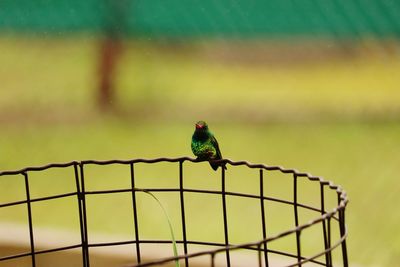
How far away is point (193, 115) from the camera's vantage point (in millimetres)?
3164

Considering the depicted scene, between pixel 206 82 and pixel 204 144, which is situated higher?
pixel 206 82

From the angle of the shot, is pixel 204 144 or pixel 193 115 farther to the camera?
Result: pixel 193 115

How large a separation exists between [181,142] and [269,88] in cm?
59

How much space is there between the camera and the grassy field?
2.57m

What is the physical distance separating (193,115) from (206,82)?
37 cm

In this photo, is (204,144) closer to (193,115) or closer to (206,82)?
(193,115)

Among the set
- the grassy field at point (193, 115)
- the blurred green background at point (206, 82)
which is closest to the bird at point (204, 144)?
the grassy field at point (193, 115)

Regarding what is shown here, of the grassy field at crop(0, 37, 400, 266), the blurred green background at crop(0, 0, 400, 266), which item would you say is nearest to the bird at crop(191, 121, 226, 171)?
the grassy field at crop(0, 37, 400, 266)

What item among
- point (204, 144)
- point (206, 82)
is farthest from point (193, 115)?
point (204, 144)

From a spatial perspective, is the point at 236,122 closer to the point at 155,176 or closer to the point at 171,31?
the point at 171,31

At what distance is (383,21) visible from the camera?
2863 millimetres

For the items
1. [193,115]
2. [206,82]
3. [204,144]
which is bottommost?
[204,144]

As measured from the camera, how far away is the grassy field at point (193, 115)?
8.43ft

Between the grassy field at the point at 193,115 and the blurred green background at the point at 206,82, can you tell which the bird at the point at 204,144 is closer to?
the grassy field at the point at 193,115
